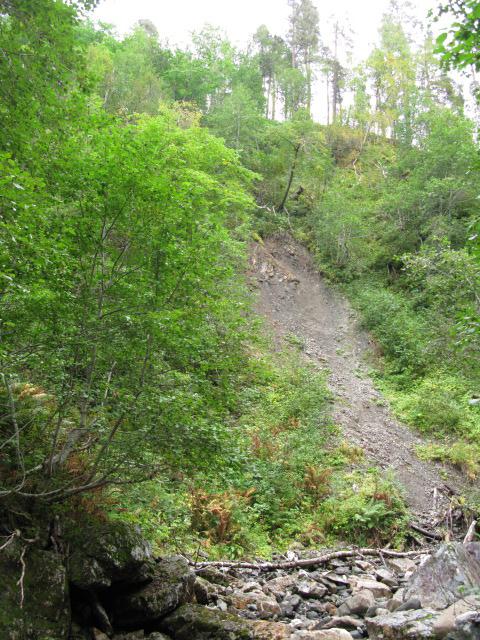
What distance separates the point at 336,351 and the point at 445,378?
15.4ft

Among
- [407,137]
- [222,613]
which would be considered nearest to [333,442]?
[222,613]

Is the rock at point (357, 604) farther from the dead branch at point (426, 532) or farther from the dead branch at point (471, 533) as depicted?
the dead branch at point (426, 532)

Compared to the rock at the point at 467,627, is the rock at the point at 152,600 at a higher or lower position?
lower

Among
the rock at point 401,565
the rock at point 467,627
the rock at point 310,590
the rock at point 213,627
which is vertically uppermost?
the rock at point 467,627

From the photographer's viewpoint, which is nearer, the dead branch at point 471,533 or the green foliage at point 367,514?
the dead branch at point 471,533

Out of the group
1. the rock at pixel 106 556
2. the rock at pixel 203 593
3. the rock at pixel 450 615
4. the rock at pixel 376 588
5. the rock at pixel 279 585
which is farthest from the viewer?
the rock at pixel 279 585

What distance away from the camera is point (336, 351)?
19.7 m

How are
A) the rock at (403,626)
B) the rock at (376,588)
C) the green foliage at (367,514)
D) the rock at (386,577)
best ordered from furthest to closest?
the green foliage at (367,514) → the rock at (386,577) → the rock at (376,588) → the rock at (403,626)

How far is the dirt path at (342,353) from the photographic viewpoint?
491 inches

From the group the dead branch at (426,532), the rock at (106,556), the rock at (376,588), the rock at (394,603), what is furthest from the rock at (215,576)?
the dead branch at (426,532)

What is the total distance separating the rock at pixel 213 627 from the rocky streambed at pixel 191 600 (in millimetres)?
12

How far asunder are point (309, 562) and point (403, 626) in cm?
344

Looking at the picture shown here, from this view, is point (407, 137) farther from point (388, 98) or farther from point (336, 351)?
point (336, 351)

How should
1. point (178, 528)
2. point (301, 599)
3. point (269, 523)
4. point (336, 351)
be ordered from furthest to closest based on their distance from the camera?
1. point (336, 351)
2. point (269, 523)
3. point (178, 528)
4. point (301, 599)
